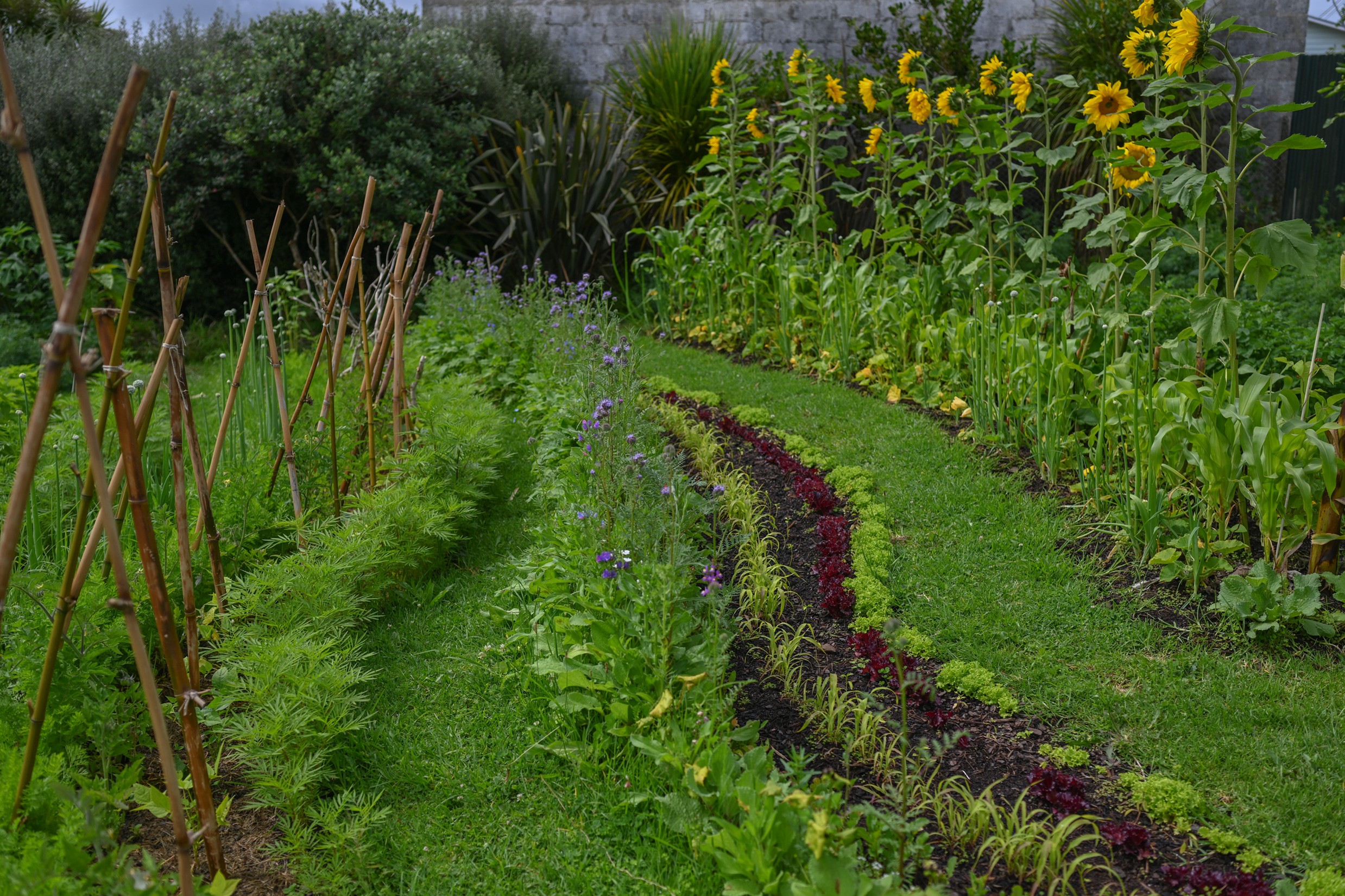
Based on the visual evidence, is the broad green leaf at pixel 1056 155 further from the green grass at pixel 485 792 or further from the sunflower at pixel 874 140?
the green grass at pixel 485 792

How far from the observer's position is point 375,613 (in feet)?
9.86

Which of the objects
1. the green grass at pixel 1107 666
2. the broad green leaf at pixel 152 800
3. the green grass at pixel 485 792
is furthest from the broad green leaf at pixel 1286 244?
the broad green leaf at pixel 152 800

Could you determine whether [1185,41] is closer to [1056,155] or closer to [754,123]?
[1056,155]

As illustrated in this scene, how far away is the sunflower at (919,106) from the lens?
5.29 meters

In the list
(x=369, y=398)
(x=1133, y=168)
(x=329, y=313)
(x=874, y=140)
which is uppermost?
(x=874, y=140)

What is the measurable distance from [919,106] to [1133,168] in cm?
199

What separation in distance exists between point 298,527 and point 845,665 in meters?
1.80

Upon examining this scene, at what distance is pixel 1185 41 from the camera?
3.00 m

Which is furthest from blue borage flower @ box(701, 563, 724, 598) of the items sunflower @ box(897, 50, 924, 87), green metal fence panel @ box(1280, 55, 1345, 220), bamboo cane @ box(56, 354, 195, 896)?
green metal fence panel @ box(1280, 55, 1345, 220)

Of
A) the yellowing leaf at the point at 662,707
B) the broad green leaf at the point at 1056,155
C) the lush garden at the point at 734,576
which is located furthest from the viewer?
the broad green leaf at the point at 1056,155

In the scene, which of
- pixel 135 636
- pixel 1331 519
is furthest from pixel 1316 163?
pixel 135 636

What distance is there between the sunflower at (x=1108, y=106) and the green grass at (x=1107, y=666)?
1451 millimetres

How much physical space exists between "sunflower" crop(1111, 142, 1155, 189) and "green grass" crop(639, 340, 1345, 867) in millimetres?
1249

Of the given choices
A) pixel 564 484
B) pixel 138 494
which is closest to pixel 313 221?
pixel 564 484
